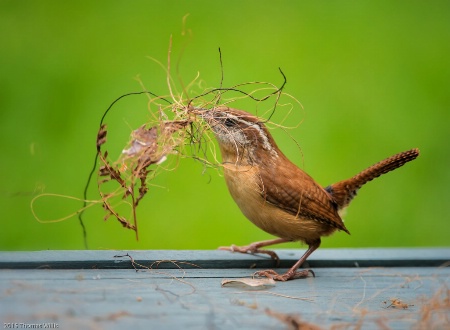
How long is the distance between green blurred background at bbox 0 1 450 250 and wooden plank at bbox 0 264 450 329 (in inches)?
118

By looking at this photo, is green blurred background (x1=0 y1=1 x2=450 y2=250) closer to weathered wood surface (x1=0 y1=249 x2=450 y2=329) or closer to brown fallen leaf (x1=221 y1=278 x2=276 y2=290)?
weathered wood surface (x1=0 y1=249 x2=450 y2=329)

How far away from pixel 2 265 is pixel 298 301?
1.54m

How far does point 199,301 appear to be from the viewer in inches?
147

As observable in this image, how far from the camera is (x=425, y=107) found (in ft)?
30.2

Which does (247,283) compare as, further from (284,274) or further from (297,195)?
(297,195)

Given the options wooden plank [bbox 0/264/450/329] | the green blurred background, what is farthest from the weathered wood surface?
the green blurred background

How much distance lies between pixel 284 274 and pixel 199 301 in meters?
1.12

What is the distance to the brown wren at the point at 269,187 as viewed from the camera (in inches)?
194

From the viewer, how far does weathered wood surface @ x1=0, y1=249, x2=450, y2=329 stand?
3.35m

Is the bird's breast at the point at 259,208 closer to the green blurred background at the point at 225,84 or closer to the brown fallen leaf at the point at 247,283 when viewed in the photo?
the brown fallen leaf at the point at 247,283

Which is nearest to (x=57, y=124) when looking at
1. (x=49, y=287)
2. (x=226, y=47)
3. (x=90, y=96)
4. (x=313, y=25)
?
(x=90, y=96)

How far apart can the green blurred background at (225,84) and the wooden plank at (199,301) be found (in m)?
3.01

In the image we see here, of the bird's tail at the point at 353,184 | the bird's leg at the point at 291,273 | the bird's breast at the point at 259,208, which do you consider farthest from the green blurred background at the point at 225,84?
the bird's leg at the point at 291,273

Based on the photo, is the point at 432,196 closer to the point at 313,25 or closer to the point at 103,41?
the point at 313,25
